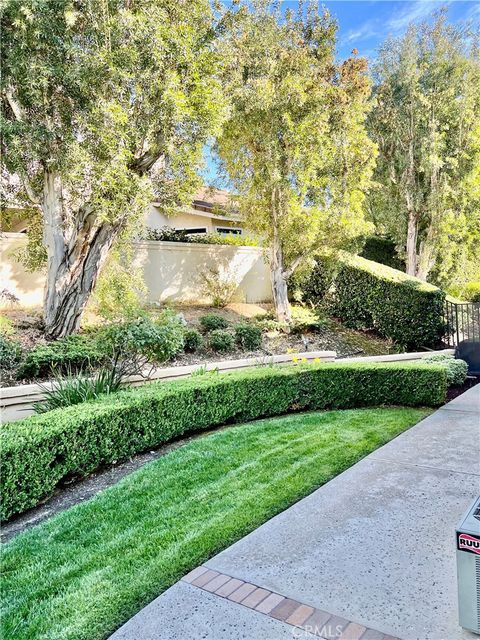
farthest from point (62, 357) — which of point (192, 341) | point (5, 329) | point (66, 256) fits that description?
point (192, 341)

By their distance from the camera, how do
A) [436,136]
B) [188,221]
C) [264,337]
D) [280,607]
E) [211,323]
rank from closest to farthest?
[280,607], [211,323], [264,337], [436,136], [188,221]

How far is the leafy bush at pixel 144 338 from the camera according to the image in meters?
6.79

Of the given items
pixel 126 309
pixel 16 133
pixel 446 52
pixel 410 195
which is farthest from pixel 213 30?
pixel 446 52

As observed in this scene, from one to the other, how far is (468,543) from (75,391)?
431 centimetres

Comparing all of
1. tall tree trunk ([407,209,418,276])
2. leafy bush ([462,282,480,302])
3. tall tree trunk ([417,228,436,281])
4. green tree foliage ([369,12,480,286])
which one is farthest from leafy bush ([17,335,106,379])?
tall tree trunk ([417,228,436,281])

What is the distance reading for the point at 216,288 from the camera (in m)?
12.3

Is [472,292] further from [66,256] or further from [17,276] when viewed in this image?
[17,276]

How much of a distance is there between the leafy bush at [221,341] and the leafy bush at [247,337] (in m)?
0.44

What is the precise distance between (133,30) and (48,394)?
551 cm

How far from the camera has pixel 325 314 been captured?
42.9 ft

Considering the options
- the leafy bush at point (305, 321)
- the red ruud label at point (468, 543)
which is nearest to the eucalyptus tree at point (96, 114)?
the leafy bush at point (305, 321)

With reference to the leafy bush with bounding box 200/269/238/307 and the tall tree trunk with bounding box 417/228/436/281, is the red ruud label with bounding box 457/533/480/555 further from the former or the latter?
the tall tree trunk with bounding box 417/228/436/281

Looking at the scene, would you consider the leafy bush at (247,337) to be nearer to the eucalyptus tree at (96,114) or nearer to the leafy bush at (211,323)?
the leafy bush at (211,323)

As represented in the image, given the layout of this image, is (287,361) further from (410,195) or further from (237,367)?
(410,195)
